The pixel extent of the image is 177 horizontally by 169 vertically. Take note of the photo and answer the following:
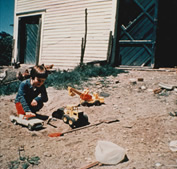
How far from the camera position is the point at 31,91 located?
139 inches

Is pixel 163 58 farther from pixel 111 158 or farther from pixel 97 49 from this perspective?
pixel 111 158

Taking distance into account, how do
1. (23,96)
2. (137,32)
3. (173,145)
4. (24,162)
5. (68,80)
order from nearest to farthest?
(24,162) < (173,145) < (23,96) < (68,80) < (137,32)

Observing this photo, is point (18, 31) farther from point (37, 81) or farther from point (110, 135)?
point (110, 135)

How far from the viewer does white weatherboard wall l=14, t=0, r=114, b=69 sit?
876 centimetres

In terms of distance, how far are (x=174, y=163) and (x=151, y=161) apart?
9.3 inches

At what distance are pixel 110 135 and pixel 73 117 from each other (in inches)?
27.0

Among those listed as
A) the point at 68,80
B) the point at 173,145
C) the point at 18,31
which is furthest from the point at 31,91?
the point at 18,31

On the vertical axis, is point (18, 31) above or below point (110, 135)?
above

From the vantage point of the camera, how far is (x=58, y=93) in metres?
5.06

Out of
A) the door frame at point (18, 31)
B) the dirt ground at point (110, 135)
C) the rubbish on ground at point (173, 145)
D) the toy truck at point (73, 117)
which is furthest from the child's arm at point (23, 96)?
the door frame at point (18, 31)

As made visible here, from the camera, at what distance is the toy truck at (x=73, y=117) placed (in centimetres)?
315

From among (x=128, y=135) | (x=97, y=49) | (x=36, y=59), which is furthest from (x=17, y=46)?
(x=128, y=135)

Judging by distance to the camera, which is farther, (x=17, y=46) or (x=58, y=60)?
→ (x=17, y=46)

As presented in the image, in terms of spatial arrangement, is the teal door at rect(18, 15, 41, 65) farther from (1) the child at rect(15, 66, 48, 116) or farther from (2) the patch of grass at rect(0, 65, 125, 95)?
(1) the child at rect(15, 66, 48, 116)
